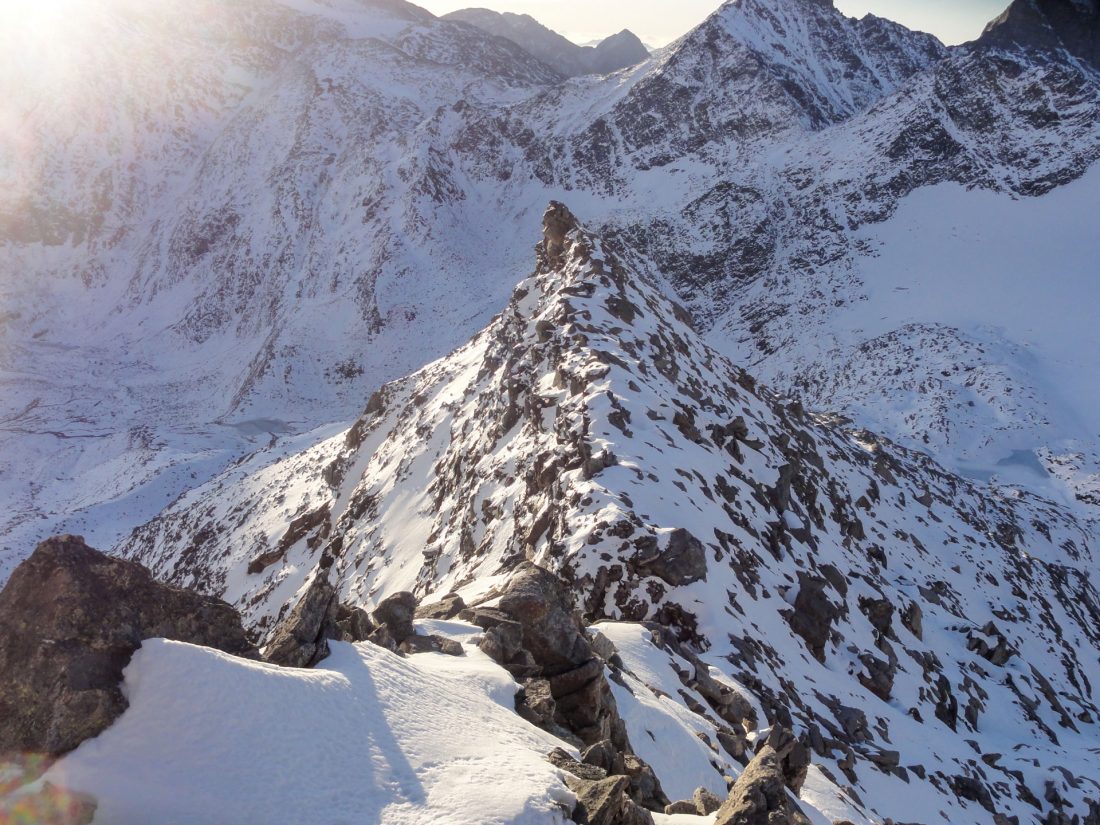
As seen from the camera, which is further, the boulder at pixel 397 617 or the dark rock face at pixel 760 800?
the boulder at pixel 397 617

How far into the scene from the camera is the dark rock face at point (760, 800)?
7457 mm

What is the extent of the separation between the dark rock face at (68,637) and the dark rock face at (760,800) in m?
6.42

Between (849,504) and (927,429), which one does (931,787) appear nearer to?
(849,504)

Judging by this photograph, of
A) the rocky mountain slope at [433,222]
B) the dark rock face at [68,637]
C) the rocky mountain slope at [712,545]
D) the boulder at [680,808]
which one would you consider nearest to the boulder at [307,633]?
the dark rock face at [68,637]

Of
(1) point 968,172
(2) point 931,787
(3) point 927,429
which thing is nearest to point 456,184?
(1) point 968,172

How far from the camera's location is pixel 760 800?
7570mm

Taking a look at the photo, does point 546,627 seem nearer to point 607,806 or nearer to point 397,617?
point 397,617

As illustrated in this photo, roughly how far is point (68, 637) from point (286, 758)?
2.53 meters

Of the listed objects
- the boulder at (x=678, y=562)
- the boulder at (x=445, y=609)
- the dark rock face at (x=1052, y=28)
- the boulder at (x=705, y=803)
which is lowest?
the boulder at (x=445, y=609)

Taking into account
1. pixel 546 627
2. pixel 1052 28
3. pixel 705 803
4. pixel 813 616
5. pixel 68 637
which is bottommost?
pixel 813 616

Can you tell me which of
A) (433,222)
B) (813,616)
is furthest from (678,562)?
(433,222)

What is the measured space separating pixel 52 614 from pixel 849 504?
32.1 m

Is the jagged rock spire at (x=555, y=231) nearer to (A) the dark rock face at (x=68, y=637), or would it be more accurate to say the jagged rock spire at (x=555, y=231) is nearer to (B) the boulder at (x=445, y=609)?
(B) the boulder at (x=445, y=609)

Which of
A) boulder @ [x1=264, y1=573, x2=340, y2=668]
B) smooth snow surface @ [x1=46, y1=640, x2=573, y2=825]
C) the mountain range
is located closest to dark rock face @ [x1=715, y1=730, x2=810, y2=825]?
the mountain range
